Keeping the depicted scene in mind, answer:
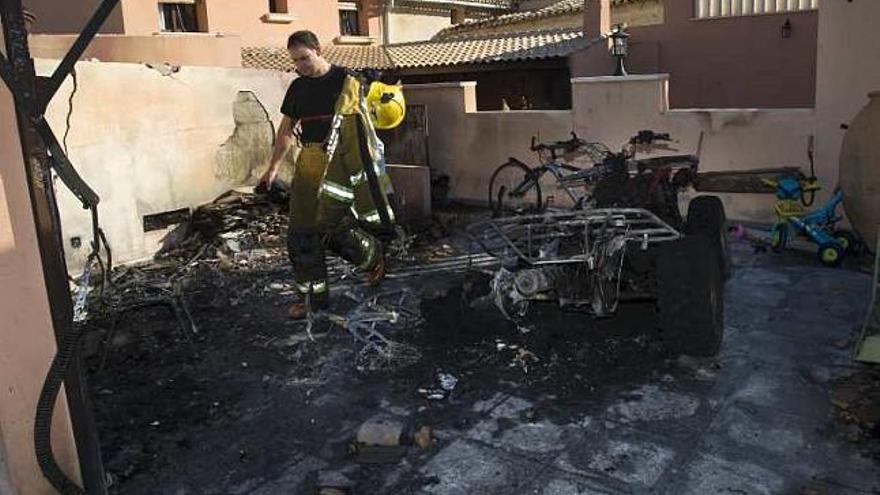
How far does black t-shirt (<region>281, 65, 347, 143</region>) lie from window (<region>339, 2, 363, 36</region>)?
15.4m

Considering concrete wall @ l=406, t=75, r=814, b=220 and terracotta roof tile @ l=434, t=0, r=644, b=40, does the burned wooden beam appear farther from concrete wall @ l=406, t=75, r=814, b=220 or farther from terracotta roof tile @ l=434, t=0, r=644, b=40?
terracotta roof tile @ l=434, t=0, r=644, b=40

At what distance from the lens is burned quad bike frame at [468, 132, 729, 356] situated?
4.21m

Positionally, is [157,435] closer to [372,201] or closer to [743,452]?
[372,201]

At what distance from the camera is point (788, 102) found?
1374cm

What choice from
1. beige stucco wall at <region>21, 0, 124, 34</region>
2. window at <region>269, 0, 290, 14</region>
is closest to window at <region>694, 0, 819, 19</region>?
window at <region>269, 0, 290, 14</region>

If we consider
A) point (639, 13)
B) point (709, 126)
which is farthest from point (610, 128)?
point (639, 13)

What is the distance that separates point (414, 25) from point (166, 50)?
1065 cm

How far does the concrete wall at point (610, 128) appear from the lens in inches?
315

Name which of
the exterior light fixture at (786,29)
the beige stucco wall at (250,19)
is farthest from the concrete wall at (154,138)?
the exterior light fixture at (786,29)

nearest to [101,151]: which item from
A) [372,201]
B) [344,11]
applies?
[372,201]

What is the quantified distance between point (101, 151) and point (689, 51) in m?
11.8

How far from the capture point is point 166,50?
42.7 ft

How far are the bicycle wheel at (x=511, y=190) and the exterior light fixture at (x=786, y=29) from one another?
695cm

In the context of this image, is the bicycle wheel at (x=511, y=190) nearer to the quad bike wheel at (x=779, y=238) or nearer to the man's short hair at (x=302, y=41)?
the quad bike wheel at (x=779, y=238)
